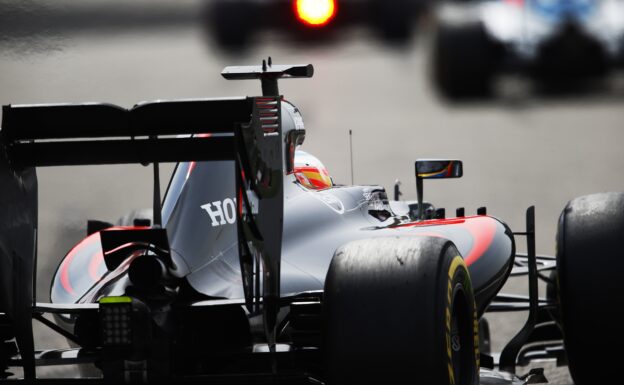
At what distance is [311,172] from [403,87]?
17822mm

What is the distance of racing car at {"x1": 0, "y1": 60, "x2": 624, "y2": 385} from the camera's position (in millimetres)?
5031

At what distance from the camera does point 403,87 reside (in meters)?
24.9

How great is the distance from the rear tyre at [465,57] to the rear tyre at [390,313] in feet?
37.3

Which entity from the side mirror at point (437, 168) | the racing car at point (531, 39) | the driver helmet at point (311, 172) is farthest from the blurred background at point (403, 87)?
the driver helmet at point (311, 172)

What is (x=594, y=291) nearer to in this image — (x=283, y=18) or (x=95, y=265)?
(x=95, y=265)

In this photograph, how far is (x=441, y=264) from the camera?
511 cm

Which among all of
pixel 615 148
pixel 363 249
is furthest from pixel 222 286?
pixel 615 148

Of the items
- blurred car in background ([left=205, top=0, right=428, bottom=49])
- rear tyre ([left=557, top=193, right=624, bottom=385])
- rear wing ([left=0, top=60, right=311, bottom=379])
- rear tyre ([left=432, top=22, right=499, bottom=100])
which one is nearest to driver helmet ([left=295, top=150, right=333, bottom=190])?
rear tyre ([left=557, top=193, right=624, bottom=385])

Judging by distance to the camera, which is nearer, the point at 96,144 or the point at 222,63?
the point at 96,144

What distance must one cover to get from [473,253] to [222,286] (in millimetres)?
1241

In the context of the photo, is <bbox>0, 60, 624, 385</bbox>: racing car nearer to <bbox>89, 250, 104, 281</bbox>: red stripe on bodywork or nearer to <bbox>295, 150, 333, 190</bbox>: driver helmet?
<bbox>89, 250, 104, 281</bbox>: red stripe on bodywork

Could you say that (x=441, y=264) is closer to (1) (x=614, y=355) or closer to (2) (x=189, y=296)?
(2) (x=189, y=296)

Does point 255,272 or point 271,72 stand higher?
point 271,72

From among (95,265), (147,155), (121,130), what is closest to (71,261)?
(95,265)
